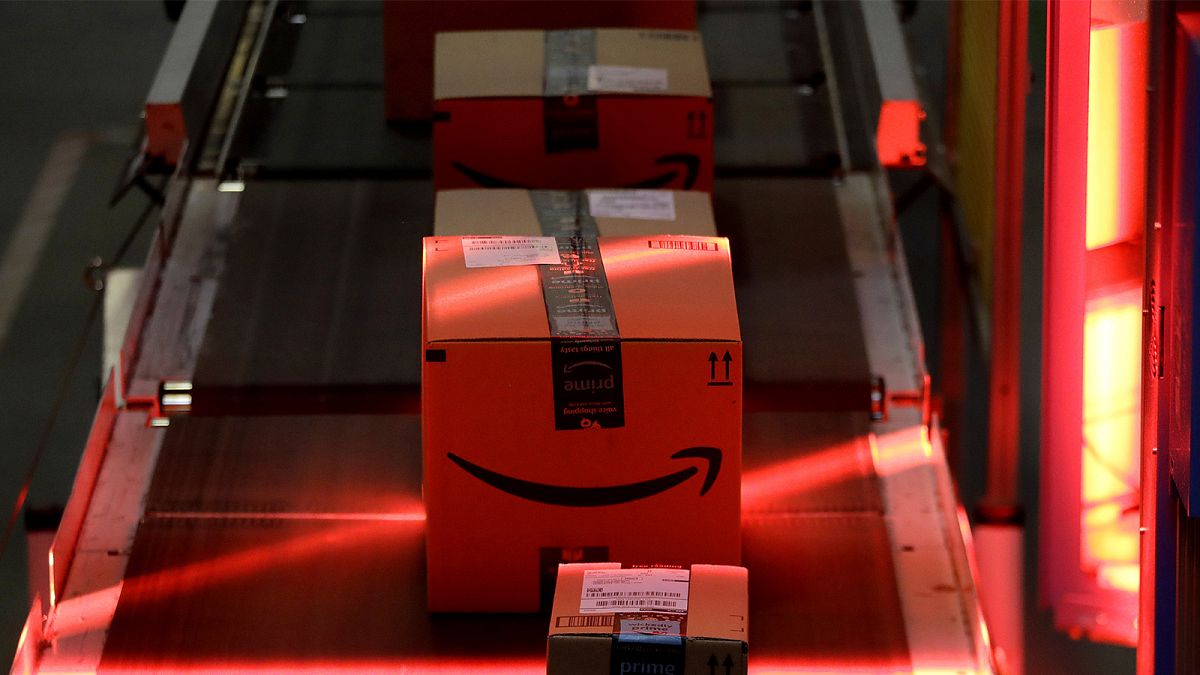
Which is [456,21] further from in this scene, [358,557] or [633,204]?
[358,557]

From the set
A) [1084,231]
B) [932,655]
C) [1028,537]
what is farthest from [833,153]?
[932,655]

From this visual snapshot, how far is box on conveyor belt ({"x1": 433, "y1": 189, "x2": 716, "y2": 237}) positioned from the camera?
324 cm

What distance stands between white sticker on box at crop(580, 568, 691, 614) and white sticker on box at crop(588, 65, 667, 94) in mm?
1399

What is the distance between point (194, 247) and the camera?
13.3 feet

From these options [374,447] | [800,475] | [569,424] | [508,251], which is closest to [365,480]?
[374,447]

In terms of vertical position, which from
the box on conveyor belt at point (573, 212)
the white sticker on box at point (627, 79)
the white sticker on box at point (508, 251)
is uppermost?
the white sticker on box at point (627, 79)

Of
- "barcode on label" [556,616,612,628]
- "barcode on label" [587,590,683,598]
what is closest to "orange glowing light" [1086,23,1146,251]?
"barcode on label" [587,590,683,598]

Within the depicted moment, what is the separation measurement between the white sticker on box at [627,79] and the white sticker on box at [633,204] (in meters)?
0.33

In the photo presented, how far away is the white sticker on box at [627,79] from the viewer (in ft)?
12.0

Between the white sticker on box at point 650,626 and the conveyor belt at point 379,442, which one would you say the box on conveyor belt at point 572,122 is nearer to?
the conveyor belt at point 379,442

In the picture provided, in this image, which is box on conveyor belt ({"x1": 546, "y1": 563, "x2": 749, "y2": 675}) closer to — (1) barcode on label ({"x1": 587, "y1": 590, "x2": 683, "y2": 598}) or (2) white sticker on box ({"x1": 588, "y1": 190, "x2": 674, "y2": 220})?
(1) barcode on label ({"x1": 587, "y1": 590, "x2": 683, "y2": 598})

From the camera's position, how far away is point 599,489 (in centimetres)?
279

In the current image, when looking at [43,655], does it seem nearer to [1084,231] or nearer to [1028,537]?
[1084,231]

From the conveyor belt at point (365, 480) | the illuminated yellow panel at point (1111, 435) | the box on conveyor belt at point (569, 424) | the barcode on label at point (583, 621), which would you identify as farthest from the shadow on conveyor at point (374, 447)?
the illuminated yellow panel at point (1111, 435)
